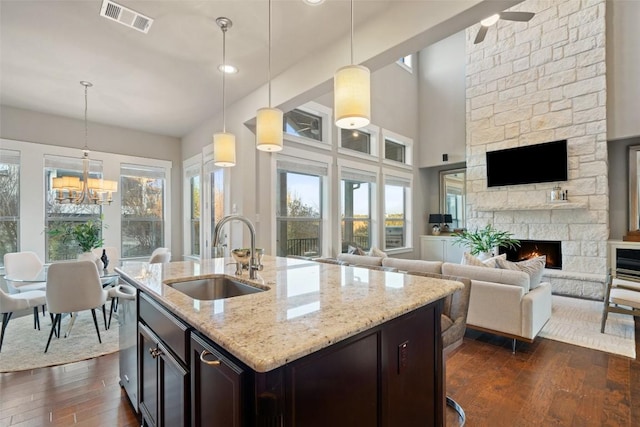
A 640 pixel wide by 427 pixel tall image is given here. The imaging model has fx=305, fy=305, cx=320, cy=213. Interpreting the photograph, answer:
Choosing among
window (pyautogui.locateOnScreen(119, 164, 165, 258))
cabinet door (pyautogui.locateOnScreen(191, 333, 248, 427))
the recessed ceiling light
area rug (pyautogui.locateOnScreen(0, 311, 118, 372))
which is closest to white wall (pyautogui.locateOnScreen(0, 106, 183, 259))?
window (pyautogui.locateOnScreen(119, 164, 165, 258))

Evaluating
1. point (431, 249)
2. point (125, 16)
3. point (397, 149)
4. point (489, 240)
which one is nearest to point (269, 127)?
point (125, 16)

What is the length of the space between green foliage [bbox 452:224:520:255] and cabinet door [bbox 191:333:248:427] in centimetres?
554

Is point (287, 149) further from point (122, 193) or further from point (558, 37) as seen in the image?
point (558, 37)

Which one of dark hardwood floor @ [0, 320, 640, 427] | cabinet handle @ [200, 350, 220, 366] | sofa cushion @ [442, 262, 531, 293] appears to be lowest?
dark hardwood floor @ [0, 320, 640, 427]

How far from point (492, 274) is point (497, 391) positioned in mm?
1136

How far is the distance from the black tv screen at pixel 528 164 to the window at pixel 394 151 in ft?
5.92

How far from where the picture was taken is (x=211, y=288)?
196cm

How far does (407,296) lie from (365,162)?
4.85m

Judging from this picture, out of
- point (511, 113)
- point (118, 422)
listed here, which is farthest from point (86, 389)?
point (511, 113)

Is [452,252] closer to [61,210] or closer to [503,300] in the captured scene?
[503,300]

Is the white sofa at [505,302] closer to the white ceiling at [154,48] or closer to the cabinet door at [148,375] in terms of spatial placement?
the white ceiling at [154,48]

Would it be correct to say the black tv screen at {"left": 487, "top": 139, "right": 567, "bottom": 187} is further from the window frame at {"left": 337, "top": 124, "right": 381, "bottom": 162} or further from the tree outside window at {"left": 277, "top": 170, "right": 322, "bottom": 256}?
the tree outside window at {"left": 277, "top": 170, "right": 322, "bottom": 256}

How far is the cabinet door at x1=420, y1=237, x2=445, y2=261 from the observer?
707cm

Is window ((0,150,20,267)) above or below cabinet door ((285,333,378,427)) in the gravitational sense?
above
